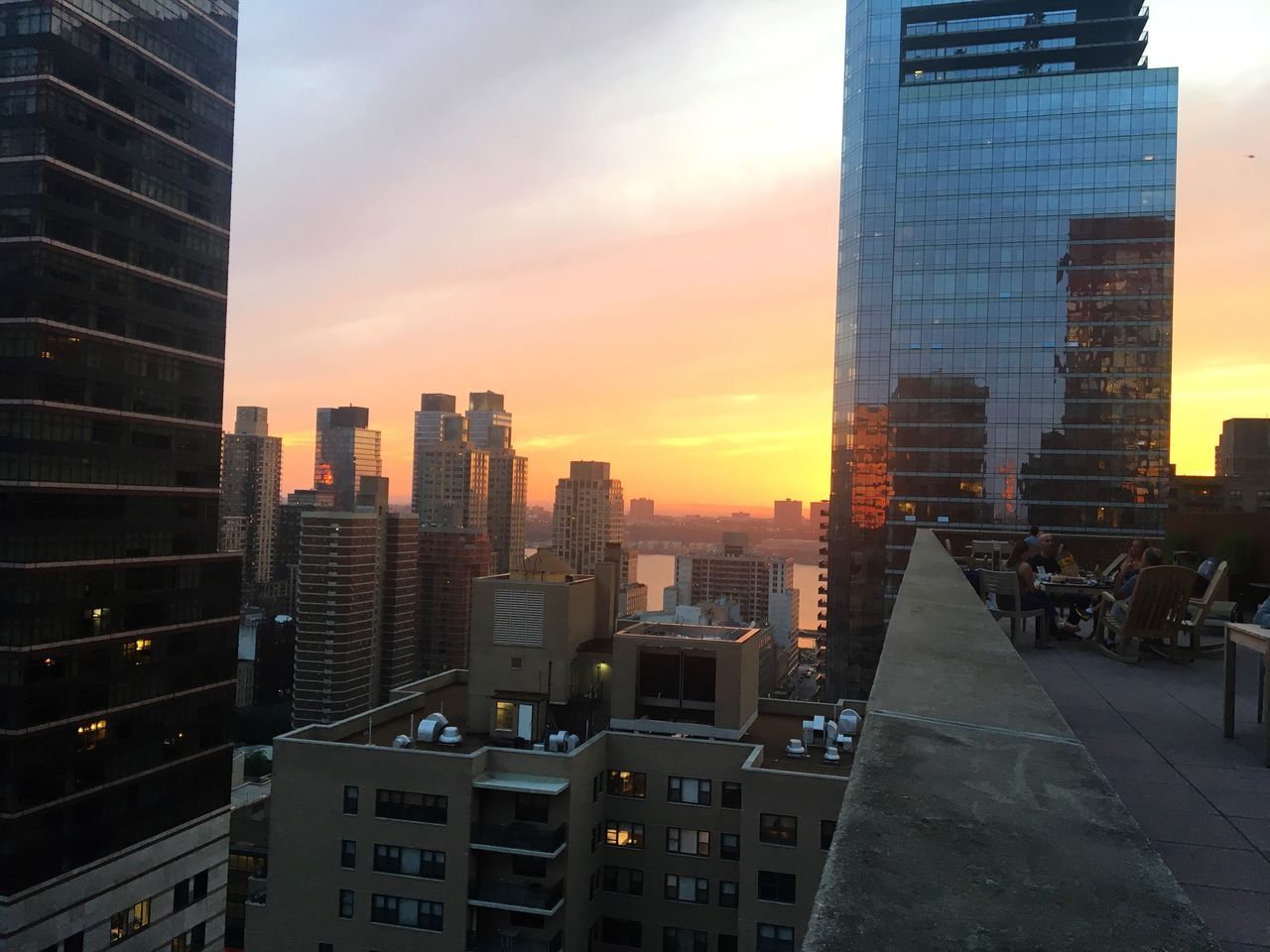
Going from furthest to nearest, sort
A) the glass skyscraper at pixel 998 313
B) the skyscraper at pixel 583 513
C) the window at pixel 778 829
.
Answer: the skyscraper at pixel 583 513, the glass skyscraper at pixel 998 313, the window at pixel 778 829

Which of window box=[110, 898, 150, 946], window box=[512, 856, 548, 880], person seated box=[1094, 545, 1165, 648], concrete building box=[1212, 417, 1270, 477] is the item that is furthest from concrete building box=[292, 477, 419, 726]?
person seated box=[1094, 545, 1165, 648]

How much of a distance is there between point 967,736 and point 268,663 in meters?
117

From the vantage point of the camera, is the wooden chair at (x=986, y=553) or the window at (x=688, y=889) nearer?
the wooden chair at (x=986, y=553)

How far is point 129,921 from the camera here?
1351 inches

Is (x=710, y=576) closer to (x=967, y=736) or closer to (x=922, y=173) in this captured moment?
(x=922, y=173)

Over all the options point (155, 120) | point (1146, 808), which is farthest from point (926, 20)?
point (1146, 808)

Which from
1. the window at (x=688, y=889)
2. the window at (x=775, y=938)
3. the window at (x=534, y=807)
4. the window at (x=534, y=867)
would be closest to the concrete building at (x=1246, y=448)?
the window at (x=688, y=889)

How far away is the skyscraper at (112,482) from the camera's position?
33.0 metres

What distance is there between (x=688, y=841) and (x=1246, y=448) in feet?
265

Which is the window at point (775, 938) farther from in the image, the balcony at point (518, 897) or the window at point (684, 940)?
the balcony at point (518, 897)

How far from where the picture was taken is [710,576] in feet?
556

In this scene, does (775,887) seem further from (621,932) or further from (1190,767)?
(1190,767)

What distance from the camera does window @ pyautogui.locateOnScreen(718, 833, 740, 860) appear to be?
78.8ft

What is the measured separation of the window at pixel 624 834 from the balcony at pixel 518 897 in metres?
2.95
